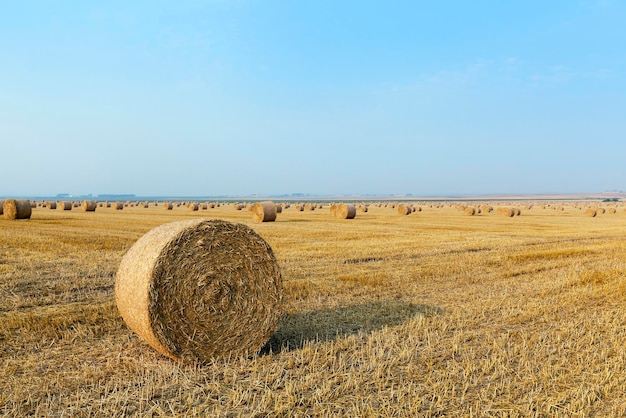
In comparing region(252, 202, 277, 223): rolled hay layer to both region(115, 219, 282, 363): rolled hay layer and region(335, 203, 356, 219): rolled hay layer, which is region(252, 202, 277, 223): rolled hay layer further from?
region(115, 219, 282, 363): rolled hay layer

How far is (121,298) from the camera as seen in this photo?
596 cm

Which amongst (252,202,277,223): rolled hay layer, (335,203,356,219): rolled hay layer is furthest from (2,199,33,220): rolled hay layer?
(335,203,356,219): rolled hay layer

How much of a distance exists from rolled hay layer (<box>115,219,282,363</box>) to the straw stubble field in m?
0.26

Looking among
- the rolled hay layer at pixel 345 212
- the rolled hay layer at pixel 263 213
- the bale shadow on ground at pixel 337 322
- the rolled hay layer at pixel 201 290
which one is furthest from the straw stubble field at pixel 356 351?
the rolled hay layer at pixel 345 212

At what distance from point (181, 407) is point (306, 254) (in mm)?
9837

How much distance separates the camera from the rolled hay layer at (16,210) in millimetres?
26622

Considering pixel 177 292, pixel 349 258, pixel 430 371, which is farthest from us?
pixel 349 258

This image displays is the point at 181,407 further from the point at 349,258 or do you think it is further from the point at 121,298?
the point at 349,258

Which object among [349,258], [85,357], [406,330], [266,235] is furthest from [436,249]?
[85,357]

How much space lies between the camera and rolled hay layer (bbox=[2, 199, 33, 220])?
26.6 metres

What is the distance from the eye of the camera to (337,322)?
23.6ft

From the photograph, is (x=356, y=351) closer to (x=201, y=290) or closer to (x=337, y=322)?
(x=337, y=322)

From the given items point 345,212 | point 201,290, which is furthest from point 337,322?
point 345,212

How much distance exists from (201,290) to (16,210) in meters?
25.2
